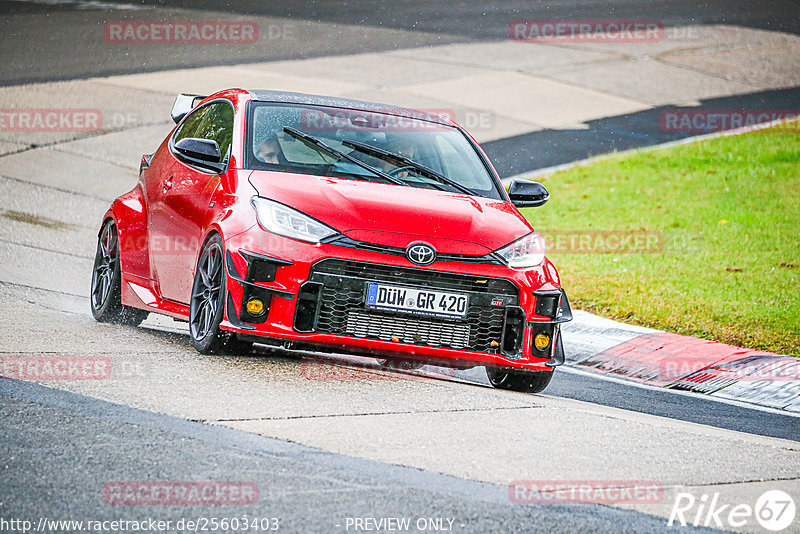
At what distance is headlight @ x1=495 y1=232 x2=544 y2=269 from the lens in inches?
273

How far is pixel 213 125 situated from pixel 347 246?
2.07m

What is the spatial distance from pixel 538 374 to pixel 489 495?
2.43 metres

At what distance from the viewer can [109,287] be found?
28.6ft

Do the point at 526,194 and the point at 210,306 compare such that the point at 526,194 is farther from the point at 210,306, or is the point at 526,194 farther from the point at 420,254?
the point at 210,306

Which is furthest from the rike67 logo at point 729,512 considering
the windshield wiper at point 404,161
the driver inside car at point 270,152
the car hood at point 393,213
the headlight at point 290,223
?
the driver inside car at point 270,152

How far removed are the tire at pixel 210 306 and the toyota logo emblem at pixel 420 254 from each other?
104cm

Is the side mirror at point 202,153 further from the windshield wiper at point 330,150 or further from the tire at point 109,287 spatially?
the tire at point 109,287

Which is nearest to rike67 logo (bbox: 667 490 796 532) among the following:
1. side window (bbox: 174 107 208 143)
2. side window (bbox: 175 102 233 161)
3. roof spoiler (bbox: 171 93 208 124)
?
side window (bbox: 175 102 233 161)

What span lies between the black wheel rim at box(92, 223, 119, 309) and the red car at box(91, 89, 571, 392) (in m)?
0.61

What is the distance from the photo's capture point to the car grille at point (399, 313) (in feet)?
21.7

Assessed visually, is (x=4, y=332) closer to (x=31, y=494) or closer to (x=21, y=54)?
(x=31, y=494)

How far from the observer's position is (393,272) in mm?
6645

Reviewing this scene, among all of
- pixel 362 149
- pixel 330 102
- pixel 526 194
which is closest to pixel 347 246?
pixel 362 149

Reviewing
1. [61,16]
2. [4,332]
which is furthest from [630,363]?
[61,16]
